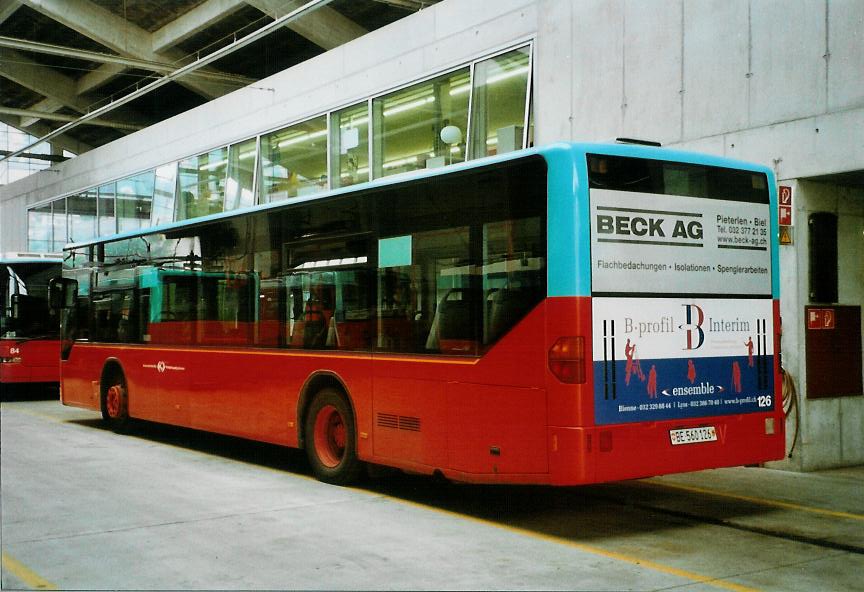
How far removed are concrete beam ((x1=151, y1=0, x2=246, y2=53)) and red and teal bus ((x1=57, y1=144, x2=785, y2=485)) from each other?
15496mm

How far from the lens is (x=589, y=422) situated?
22.5ft

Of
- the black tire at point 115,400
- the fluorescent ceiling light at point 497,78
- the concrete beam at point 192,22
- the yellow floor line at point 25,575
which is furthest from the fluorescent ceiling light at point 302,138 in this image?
the yellow floor line at point 25,575

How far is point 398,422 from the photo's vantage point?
8594 mm

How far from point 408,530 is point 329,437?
257 centimetres

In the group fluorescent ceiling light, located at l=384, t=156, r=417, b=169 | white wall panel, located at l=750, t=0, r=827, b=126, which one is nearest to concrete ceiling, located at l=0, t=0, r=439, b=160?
fluorescent ceiling light, located at l=384, t=156, r=417, b=169

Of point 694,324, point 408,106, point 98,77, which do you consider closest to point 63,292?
point 408,106

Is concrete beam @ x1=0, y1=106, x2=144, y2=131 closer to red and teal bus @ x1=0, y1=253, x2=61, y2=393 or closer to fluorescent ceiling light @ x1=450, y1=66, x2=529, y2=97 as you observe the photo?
red and teal bus @ x1=0, y1=253, x2=61, y2=393

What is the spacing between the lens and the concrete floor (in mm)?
5984

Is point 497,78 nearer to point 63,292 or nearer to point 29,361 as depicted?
point 63,292

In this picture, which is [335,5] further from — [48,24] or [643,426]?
[643,426]

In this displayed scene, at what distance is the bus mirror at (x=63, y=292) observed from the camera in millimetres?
15656

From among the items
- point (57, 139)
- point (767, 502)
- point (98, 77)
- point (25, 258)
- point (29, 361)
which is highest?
point (57, 139)

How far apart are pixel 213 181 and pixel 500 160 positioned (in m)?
17.7

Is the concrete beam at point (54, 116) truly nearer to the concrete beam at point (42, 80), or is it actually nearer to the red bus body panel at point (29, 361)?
the concrete beam at point (42, 80)
